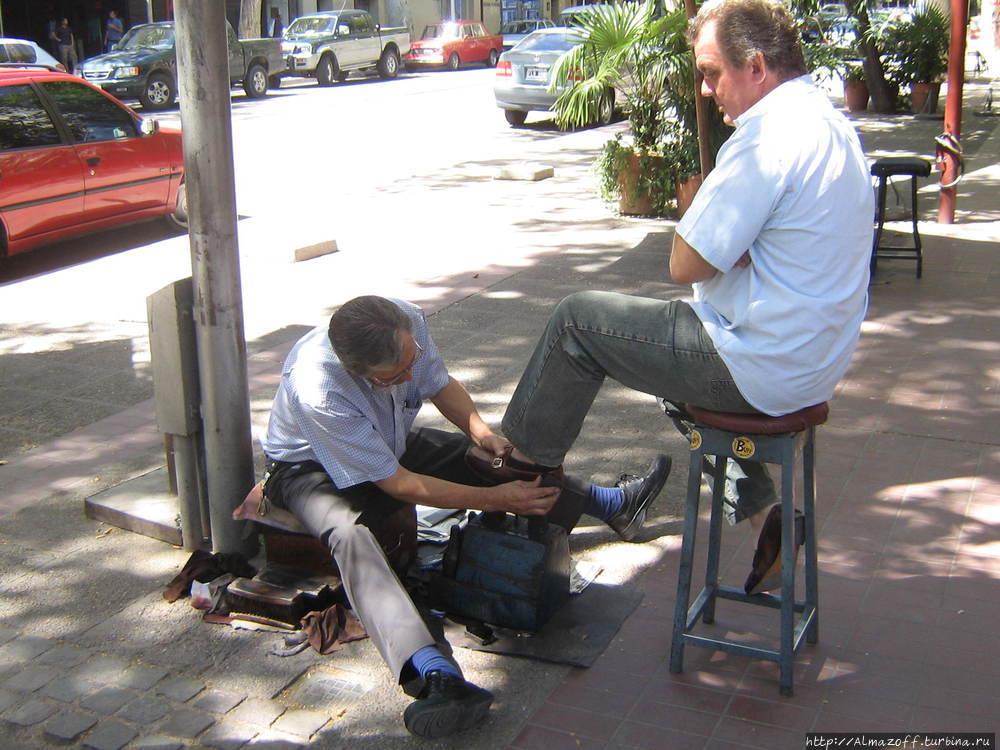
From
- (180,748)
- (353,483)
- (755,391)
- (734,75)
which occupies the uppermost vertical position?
(734,75)

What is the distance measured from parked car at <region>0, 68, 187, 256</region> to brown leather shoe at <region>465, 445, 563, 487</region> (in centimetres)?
557

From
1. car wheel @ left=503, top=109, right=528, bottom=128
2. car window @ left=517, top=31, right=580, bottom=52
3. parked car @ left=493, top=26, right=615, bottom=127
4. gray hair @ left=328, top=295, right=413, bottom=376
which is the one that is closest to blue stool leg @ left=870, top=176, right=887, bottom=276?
gray hair @ left=328, top=295, right=413, bottom=376

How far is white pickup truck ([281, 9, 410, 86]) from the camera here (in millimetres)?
27734

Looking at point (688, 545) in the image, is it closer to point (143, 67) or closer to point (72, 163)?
point (72, 163)

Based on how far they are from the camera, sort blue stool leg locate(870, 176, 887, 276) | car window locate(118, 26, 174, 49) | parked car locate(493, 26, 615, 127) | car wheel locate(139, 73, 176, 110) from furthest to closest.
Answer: car window locate(118, 26, 174, 49)
car wheel locate(139, 73, 176, 110)
parked car locate(493, 26, 615, 127)
blue stool leg locate(870, 176, 887, 276)

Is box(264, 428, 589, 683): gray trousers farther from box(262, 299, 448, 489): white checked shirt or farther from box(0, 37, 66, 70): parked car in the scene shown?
box(0, 37, 66, 70): parked car

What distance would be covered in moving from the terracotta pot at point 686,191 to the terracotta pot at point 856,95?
33.3 ft

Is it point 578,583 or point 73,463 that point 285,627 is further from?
point 73,463

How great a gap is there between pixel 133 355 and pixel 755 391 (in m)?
4.74

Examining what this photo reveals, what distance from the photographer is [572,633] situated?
11.9 ft

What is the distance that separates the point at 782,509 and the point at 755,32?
4.22 feet

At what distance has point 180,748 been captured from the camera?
309cm

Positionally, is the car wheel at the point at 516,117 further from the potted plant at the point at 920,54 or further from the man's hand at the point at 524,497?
the man's hand at the point at 524,497

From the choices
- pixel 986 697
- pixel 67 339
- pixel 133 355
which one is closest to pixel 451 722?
pixel 986 697
